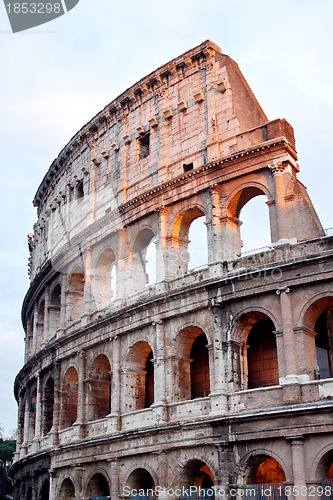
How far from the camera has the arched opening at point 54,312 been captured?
92.5 feet

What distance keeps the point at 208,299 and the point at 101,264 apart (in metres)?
6.83

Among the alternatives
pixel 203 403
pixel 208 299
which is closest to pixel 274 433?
pixel 203 403

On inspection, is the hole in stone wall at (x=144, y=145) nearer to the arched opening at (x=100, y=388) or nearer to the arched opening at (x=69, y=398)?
the arched opening at (x=100, y=388)

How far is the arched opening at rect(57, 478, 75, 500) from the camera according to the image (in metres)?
23.6

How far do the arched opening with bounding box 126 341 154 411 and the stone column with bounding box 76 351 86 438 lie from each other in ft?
8.09

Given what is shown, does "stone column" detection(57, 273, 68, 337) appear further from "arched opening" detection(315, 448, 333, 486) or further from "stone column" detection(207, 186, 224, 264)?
"arched opening" detection(315, 448, 333, 486)

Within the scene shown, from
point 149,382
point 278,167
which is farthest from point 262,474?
point 278,167

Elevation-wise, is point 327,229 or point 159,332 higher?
point 327,229

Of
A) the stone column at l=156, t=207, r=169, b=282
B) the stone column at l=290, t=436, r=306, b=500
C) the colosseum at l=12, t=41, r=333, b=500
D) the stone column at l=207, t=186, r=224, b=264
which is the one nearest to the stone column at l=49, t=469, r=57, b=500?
the colosseum at l=12, t=41, r=333, b=500

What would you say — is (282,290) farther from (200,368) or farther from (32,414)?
(32,414)

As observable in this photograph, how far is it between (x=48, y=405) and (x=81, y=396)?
12.8ft

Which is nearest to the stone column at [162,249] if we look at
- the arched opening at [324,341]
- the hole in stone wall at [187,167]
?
the hole in stone wall at [187,167]

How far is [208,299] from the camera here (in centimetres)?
1930

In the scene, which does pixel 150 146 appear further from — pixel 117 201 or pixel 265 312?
pixel 265 312
